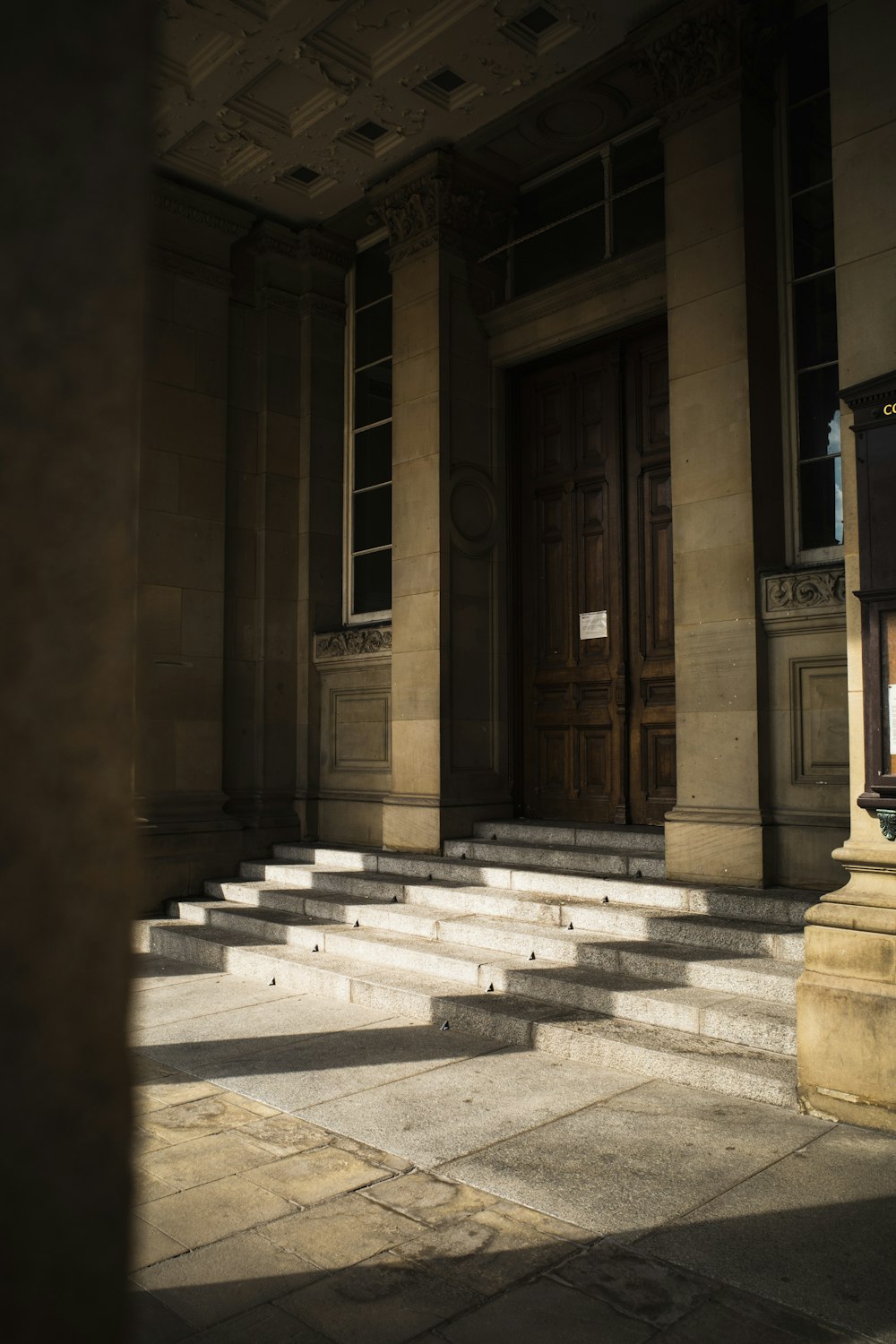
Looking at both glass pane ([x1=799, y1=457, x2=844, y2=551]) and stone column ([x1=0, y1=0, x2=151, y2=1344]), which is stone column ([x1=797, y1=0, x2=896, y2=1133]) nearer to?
glass pane ([x1=799, y1=457, x2=844, y2=551])

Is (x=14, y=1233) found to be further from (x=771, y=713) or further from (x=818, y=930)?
(x=771, y=713)

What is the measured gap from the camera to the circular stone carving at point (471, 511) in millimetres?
9297

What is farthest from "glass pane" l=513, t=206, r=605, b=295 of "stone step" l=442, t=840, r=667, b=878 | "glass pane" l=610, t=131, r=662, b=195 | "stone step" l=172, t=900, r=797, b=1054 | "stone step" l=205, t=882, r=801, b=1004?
"stone step" l=172, t=900, r=797, b=1054

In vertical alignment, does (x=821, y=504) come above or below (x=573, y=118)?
below

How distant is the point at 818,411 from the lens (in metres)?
7.17

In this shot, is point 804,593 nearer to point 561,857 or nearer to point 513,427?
point 561,857

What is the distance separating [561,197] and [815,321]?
3268mm

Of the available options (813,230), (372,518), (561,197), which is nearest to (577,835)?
(372,518)

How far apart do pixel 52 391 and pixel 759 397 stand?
22.7 feet

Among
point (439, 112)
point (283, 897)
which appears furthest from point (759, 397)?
point (283, 897)

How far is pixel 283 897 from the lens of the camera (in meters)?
8.34

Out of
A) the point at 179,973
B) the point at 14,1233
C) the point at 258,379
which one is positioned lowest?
the point at 179,973

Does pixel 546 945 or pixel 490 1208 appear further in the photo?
pixel 546 945

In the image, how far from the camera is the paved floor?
2828 mm
